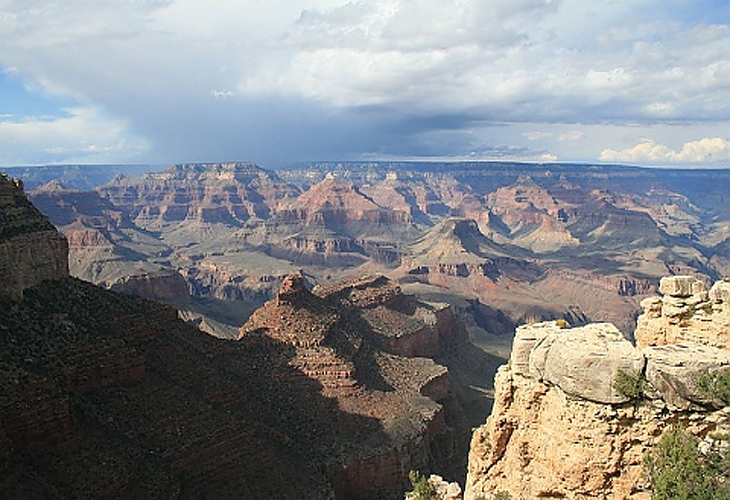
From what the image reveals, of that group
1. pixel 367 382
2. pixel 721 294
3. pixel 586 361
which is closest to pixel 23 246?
pixel 367 382

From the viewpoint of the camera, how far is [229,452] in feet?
126

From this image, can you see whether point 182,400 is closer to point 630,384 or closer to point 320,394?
point 320,394

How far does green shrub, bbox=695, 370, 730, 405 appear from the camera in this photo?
15.6 metres

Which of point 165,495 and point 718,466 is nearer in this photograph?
point 718,466

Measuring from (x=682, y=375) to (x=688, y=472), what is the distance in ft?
7.60

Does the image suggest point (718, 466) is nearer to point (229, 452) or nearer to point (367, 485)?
point (229, 452)

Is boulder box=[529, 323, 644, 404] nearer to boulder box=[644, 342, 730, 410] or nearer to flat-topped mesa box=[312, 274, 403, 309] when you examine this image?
boulder box=[644, 342, 730, 410]

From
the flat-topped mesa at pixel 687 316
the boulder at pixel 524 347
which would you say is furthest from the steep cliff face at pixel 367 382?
the flat-topped mesa at pixel 687 316

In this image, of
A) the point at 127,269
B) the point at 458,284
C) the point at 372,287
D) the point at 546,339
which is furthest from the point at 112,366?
the point at 458,284

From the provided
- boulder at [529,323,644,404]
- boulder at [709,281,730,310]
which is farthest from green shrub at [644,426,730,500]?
boulder at [709,281,730,310]

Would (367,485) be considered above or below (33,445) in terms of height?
below

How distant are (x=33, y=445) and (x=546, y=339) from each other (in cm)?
2341

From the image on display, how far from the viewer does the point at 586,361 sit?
1686 cm

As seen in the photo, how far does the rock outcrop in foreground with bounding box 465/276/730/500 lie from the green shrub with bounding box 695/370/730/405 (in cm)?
10
